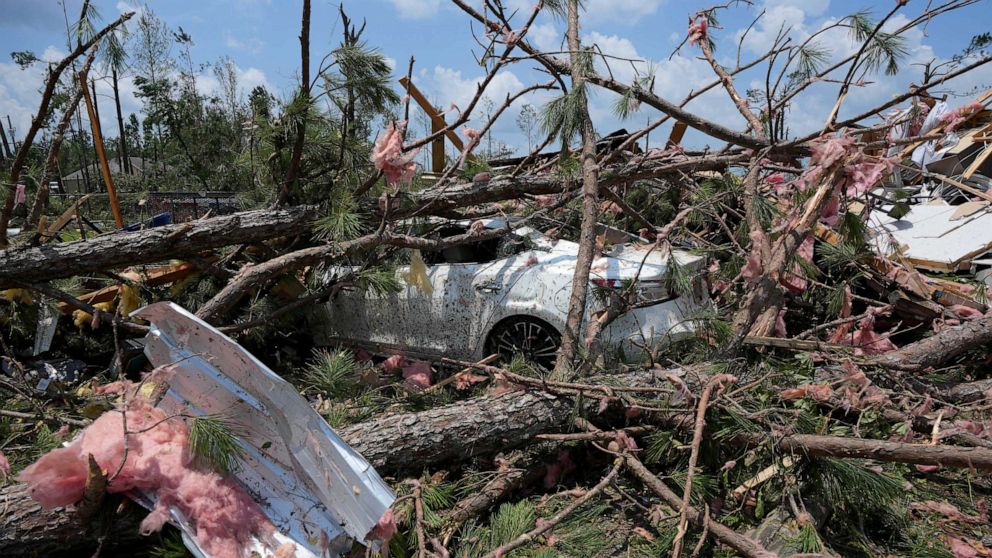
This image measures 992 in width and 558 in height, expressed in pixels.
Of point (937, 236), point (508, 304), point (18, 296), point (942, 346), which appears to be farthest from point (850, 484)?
point (18, 296)

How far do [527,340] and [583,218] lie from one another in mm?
1004

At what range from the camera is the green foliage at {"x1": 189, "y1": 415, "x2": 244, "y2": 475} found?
92.7 inches

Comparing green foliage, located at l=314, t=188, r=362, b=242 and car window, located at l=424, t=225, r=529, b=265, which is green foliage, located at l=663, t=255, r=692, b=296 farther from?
green foliage, located at l=314, t=188, r=362, b=242

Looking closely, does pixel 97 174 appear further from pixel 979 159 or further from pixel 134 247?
pixel 979 159

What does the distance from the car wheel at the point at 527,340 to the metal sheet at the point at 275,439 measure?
6.85 feet

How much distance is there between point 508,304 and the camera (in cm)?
460

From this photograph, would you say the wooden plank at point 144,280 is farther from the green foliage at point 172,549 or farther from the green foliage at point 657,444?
the green foliage at point 657,444

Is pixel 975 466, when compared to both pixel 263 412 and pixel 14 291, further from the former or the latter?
pixel 14 291

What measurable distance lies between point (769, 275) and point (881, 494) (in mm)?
1590

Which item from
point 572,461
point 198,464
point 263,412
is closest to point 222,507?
point 198,464

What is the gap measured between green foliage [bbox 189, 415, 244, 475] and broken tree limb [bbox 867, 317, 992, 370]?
348 cm

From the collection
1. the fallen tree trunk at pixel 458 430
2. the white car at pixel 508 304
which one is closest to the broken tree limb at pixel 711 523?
the fallen tree trunk at pixel 458 430

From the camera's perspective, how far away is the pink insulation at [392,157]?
3800 mm

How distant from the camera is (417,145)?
15.1 feet
